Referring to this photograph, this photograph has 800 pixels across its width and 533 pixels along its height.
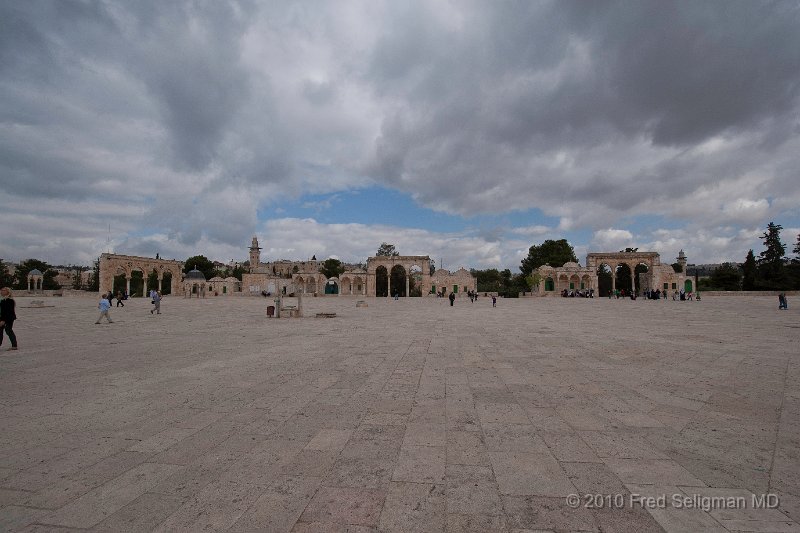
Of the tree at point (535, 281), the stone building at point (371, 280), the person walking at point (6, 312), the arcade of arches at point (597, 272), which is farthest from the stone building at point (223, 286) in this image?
the person walking at point (6, 312)

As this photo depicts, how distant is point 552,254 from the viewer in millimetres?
68250

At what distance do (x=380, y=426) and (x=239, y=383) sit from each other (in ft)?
10.1

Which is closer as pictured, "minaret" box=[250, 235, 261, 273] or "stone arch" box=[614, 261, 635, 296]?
"stone arch" box=[614, 261, 635, 296]

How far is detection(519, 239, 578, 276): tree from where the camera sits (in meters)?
66.8

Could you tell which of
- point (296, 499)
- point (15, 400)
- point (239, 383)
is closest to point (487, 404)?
point (296, 499)

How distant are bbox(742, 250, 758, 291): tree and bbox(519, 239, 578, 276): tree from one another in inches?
995

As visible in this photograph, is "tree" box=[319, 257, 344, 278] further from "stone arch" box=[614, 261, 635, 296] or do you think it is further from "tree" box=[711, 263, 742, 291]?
"tree" box=[711, 263, 742, 291]

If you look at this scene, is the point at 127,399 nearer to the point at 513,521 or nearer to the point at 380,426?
the point at 380,426

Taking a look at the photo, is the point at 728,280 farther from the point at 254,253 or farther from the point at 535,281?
the point at 254,253

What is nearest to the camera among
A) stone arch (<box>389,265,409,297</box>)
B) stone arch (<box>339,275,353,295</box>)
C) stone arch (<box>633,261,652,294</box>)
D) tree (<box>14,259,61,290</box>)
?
stone arch (<box>633,261,652,294</box>)

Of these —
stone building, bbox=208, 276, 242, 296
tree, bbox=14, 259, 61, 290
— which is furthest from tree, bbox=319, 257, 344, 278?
tree, bbox=14, 259, 61, 290

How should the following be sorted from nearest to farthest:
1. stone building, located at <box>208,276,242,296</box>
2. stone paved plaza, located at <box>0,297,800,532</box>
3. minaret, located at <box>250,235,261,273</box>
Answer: stone paved plaza, located at <box>0,297,800,532</box>, stone building, located at <box>208,276,242,296</box>, minaret, located at <box>250,235,261,273</box>

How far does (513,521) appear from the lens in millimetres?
2357

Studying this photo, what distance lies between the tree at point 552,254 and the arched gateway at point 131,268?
60875 millimetres
